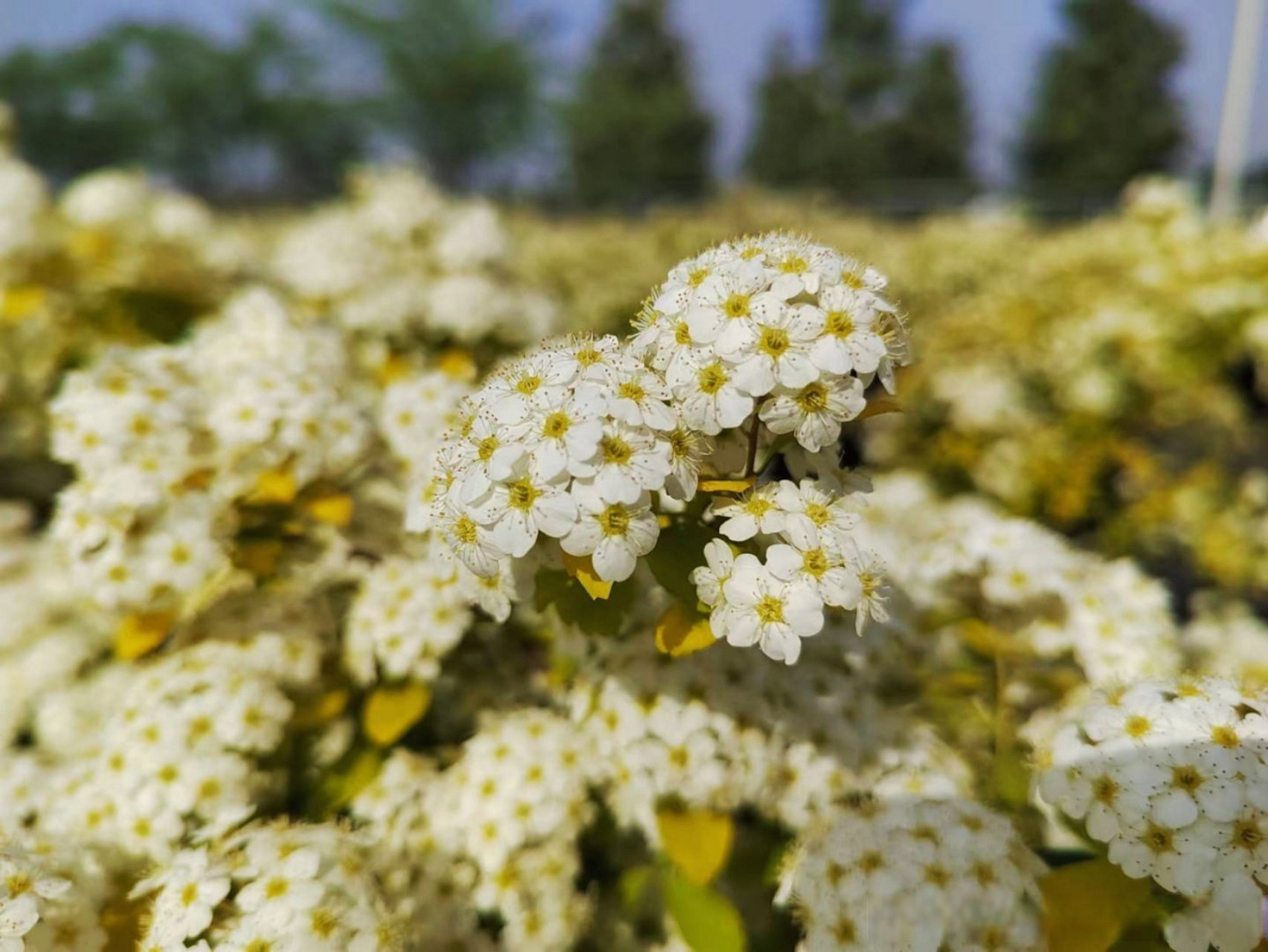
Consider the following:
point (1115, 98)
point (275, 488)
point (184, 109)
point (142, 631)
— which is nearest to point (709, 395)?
point (275, 488)

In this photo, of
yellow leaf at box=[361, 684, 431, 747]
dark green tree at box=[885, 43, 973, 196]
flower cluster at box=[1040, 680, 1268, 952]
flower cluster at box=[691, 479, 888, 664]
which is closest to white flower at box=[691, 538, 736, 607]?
flower cluster at box=[691, 479, 888, 664]

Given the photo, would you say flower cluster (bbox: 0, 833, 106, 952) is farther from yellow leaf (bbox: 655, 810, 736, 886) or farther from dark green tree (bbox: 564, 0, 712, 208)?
dark green tree (bbox: 564, 0, 712, 208)

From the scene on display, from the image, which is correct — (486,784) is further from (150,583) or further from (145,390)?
(145,390)

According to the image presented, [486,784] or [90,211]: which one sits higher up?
[90,211]

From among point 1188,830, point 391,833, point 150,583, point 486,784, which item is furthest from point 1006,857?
point 150,583

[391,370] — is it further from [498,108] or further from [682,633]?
[498,108]

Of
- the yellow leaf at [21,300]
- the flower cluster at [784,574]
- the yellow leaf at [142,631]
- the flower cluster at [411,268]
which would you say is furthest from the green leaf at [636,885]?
the yellow leaf at [21,300]

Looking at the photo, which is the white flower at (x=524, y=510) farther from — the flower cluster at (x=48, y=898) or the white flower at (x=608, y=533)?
the flower cluster at (x=48, y=898)
